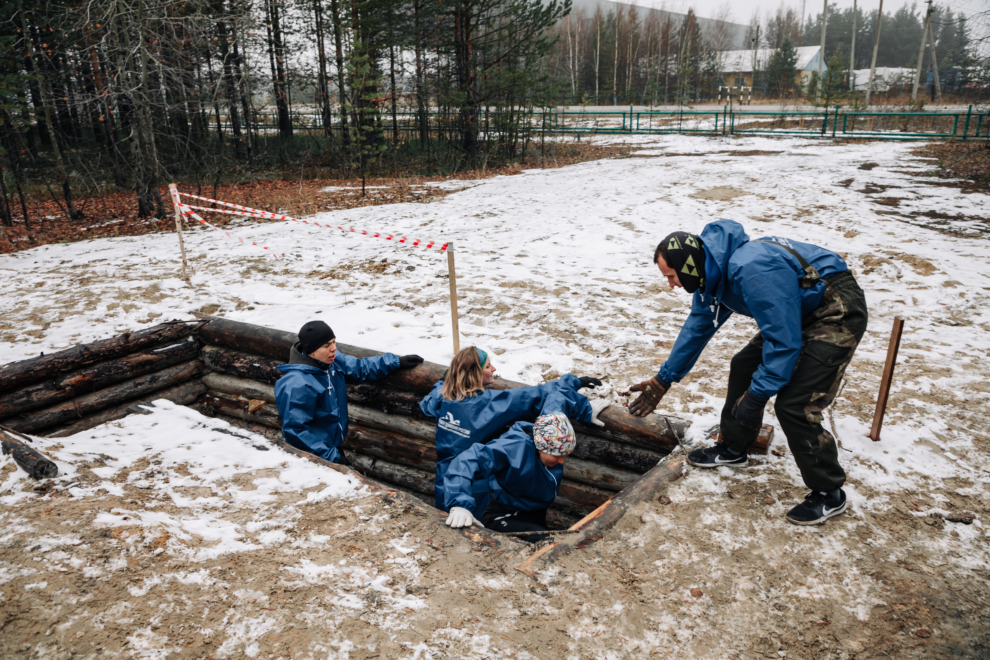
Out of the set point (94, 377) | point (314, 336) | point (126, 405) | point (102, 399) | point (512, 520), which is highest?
point (314, 336)

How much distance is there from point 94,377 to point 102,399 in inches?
8.9

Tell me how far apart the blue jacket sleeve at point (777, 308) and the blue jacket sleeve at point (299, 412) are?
3117 millimetres

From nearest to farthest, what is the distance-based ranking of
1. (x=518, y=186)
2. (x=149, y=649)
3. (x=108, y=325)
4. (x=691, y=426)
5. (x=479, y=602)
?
(x=149, y=649) < (x=479, y=602) < (x=691, y=426) < (x=108, y=325) < (x=518, y=186)

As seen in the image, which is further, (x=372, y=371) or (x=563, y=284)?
(x=563, y=284)

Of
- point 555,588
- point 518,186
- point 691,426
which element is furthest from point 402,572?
point 518,186

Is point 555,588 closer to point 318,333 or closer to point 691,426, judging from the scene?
point 691,426

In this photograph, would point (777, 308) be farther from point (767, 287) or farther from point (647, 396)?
point (647, 396)

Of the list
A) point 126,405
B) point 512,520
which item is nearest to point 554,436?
point 512,520

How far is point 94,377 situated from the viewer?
18.0 ft

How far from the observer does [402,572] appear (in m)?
2.99

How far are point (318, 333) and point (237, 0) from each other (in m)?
12.8

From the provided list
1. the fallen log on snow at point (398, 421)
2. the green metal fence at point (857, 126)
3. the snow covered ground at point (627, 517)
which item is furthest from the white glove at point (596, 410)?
the green metal fence at point (857, 126)

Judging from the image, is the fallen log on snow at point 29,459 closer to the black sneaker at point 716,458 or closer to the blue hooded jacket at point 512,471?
the blue hooded jacket at point 512,471

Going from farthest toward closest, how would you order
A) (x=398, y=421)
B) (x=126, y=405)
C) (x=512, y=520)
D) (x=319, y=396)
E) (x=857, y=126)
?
(x=857, y=126)
(x=126, y=405)
(x=398, y=421)
(x=319, y=396)
(x=512, y=520)
